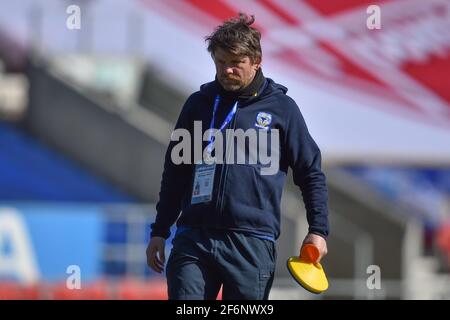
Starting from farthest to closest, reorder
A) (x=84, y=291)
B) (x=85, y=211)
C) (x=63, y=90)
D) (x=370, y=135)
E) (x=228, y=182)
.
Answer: (x=63, y=90) → (x=370, y=135) → (x=85, y=211) → (x=84, y=291) → (x=228, y=182)

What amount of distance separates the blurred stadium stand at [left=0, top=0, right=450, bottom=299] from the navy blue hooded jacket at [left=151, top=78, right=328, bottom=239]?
776 centimetres

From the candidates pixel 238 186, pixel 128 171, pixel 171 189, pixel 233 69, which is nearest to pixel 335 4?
pixel 128 171

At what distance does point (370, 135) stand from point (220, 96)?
30.4 ft

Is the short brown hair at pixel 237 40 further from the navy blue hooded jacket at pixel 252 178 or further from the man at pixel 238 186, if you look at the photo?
the navy blue hooded jacket at pixel 252 178

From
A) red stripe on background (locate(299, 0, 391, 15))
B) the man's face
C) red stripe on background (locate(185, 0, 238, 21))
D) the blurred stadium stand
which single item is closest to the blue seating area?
the blurred stadium stand

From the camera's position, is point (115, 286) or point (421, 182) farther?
point (421, 182)

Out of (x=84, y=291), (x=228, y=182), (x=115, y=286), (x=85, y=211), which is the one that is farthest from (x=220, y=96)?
(x=85, y=211)

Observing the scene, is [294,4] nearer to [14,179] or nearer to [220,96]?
[14,179]

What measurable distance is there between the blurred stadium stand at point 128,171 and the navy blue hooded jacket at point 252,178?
7.76 meters

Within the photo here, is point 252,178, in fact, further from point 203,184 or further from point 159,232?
point 159,232

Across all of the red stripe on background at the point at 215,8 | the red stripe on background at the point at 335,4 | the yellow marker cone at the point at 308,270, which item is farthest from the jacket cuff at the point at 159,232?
the red stripe on background at the point at 215,8

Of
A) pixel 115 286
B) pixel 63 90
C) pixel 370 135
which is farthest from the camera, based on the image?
pixel 63 90

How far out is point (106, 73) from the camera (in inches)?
617
